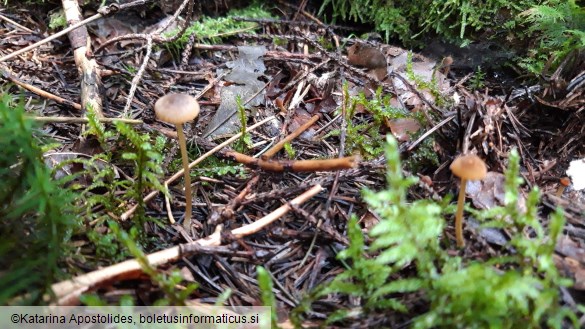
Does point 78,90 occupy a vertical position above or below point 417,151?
above

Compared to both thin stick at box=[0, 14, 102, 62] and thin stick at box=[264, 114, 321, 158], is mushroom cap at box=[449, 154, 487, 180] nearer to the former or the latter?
thin stick at box=[264, 114, 321, 158]

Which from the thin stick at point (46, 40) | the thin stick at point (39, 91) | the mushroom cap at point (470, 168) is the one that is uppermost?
the thin stick at point (46, 40)

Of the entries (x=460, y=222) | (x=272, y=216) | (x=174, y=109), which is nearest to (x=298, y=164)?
(x=272, y=216)

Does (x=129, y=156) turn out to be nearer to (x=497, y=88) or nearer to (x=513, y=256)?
(x=513, y=256)

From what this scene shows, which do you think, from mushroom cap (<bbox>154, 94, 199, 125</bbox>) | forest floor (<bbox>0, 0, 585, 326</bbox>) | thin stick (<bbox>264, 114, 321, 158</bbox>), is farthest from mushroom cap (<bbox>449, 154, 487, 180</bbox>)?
mushroom cap (<bbox>154, 94, 199, 125</bbox>)

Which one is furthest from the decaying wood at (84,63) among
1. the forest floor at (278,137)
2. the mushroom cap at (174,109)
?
the mushroom cap at (174,109)

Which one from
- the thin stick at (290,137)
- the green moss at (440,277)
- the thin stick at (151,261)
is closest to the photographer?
the green moss at (440,277)

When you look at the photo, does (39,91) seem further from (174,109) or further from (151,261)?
(151,261)

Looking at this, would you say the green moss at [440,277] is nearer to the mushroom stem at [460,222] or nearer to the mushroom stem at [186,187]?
the mushroom stem at [460,222]

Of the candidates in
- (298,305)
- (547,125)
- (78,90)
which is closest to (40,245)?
(298,305)
